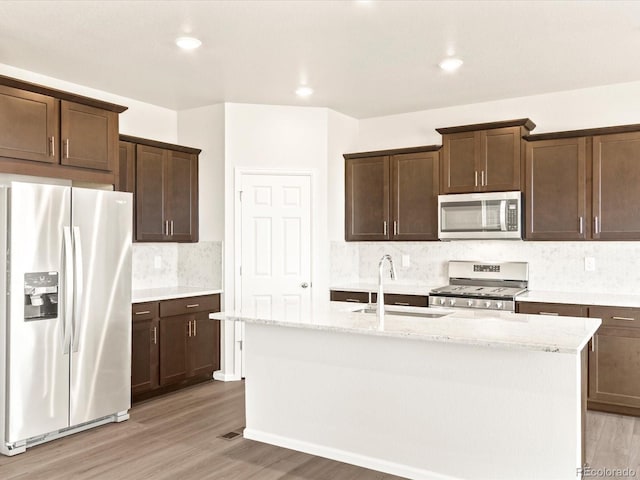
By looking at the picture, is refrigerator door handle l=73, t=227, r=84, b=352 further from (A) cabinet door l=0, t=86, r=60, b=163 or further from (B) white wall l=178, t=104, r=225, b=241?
(B) white wall l=178, t=104, r=225, b=241

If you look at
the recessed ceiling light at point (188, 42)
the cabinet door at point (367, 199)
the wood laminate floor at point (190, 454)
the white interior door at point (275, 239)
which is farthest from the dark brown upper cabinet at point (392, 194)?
the recessed ceiling light at point (188, 42)

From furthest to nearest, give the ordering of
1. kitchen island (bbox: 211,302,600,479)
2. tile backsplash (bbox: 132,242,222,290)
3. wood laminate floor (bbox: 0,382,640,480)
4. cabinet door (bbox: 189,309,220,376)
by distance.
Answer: tile backsplash (bbox: 132,242,222,290)
cabinet door (bbox: 189,309,220,376)
wood laminate floor (bbox: 0,382,640,480)
kitchen island (bbox: 211,302,600,479)

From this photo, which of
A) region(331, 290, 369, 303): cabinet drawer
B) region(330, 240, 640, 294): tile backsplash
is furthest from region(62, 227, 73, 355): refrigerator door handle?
region(330, 240, 640, 294): tile backsplash

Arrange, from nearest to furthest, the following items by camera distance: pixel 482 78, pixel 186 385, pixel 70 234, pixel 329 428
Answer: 1. pixel 329 428
2. pixel 70 234
3. pixel 482 78
4. pixel 186 385

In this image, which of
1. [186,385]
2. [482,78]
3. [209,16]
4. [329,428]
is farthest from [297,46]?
[186,385]

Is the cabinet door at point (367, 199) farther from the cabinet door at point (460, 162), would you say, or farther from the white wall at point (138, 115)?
the white wall at point (138, 115)

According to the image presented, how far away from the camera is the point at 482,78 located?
4625 mm

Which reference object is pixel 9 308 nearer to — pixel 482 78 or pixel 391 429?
pixel 391 429

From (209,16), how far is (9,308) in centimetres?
225

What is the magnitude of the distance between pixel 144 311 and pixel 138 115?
2.03 m

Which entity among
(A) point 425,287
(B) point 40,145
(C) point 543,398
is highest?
(B) point 40,145

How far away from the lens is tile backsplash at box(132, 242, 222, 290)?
5.41m

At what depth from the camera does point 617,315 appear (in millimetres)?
4195

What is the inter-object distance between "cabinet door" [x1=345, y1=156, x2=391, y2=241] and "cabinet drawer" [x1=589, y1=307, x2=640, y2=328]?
214 cm
